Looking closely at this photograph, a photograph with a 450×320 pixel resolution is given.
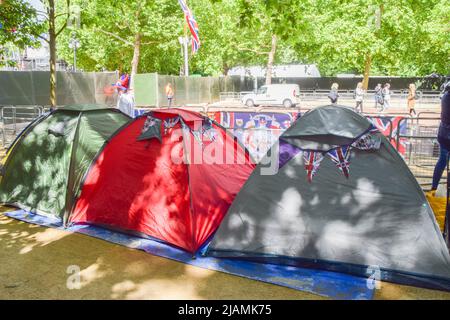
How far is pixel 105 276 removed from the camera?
484 cm

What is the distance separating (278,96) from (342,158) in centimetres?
2681

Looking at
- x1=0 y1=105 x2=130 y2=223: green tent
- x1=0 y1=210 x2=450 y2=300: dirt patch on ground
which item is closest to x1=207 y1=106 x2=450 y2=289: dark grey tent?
x1=0 y1=210 x2=450 y2=300: dirt patch on ground

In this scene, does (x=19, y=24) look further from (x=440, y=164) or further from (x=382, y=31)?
(x=382, y=31)

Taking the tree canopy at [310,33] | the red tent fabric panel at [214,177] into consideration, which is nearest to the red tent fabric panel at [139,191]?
the red tent fabric panel at [214,177]

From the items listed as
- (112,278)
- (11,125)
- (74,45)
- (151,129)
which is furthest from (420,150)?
(74,45)

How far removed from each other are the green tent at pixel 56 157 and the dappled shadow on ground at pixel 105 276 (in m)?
0.93

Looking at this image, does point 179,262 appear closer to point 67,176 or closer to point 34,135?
point 67,176

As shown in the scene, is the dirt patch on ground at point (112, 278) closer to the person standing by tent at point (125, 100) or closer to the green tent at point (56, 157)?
the green tent at point (56, 157)

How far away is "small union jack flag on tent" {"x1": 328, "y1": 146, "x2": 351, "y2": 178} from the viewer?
4887 millimetres

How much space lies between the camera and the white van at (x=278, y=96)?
30812 millimetres

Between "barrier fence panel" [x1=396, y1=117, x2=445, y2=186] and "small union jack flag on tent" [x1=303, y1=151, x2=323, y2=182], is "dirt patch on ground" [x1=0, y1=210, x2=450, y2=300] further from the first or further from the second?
"barrier fence panel" [x1=396, y1=117, x2=445, y2=186]

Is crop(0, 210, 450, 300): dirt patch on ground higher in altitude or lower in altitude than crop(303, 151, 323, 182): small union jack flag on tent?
lower

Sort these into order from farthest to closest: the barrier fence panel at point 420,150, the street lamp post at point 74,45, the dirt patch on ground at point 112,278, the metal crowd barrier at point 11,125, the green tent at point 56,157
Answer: the street lamp post at point 74,45, the metal crowd barrier at point 11,125, the barrier fence panel at point 420,150, the green tent at point 56,157, the dirt patch on ground at point 112,278
